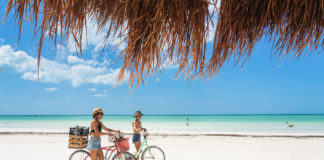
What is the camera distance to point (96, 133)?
171 inches

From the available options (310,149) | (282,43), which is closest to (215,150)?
(310,149)

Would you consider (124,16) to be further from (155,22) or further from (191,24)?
(191,24)

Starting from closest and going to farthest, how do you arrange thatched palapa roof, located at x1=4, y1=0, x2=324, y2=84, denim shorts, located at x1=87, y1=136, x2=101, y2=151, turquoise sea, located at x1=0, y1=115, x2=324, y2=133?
→ 1. thatched palapa roof, located at x1=4, y1=0, x2=324, y2=84
2. denim shorts, located at x1=87, y1=136, x2=101, y2=151
3. turquoise sea, located at x1=0, y1=115, x2=324, y2=133

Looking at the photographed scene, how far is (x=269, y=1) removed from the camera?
1556mm

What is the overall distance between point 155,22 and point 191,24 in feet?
0.78

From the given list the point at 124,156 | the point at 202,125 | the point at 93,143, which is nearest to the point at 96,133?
the point at 93,143

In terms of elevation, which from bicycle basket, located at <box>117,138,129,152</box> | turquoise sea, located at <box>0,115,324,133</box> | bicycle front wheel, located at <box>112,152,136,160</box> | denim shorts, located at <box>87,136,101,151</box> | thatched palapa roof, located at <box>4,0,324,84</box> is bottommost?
turquoise sea, located at <box>0,115,324,133</box>

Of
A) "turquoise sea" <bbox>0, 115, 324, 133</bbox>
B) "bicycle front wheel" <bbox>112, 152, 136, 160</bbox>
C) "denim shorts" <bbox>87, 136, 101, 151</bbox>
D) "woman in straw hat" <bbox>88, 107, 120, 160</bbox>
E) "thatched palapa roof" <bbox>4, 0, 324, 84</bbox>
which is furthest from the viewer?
"turquoise sea" <bbox>0, 115, 324, 133</bbox>

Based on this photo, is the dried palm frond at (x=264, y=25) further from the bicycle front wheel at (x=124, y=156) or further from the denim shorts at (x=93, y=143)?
the bicycle front wheel at (x=124, y=156)

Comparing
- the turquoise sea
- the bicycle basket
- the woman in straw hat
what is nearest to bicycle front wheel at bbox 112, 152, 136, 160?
the bicycle basket

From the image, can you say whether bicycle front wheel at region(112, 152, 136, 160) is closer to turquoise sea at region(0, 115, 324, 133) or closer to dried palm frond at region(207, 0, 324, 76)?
dried palm frond at region(207, 0, 324, 76)

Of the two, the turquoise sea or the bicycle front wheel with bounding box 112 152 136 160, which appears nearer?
the bicycle front wheel with bounding box 112 152 136 160

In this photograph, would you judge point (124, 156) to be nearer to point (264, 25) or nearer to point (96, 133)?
point (96, 133)

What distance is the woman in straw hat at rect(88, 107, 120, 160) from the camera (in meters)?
4.30
